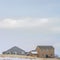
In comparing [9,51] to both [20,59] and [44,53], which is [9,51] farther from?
[20,59]

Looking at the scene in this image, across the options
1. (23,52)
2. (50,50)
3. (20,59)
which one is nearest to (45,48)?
(50,50)

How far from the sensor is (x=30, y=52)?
64625mm

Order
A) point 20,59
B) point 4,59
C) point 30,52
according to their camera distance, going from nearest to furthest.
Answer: point 4,59 → point 20,59 → point 30,52

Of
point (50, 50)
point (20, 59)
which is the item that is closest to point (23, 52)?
point (50, 50)

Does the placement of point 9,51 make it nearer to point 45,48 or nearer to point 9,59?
point 45,48

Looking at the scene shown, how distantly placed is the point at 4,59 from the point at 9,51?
33816mm

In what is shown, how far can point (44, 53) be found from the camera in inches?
2581

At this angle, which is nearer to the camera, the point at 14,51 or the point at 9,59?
the point at 9,59

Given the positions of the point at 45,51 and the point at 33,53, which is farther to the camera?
the point at 45,51

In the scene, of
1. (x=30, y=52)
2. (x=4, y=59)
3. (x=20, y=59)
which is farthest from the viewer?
(x=30, y=52)

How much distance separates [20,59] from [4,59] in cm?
362

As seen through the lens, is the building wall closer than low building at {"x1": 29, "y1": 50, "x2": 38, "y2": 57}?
No

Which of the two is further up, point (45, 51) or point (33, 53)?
point (45, 51)

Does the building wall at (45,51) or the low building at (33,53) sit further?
the building wall at (45,51)
